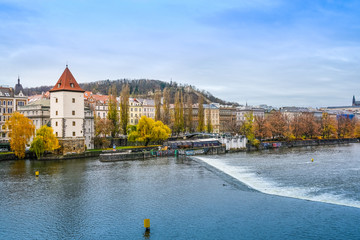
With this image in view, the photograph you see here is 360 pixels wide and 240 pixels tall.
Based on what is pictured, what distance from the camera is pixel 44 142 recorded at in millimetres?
54062

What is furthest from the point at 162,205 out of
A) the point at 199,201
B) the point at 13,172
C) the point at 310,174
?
the point at 13,172

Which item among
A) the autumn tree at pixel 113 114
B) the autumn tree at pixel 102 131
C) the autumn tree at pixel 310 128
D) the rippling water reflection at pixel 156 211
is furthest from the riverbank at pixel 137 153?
the autumn tree at pixel 310 128

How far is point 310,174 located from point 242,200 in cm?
1538

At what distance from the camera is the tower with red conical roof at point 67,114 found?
5662 cm

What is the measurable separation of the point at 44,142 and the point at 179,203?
111ft

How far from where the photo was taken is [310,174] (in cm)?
3997

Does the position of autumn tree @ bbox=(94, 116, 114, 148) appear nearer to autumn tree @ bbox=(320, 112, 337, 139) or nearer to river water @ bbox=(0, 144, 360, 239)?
river water @ bbox=(0, 144, 360, 239)

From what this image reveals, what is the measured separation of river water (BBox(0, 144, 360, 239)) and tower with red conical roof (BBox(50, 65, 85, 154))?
12551 millimetres

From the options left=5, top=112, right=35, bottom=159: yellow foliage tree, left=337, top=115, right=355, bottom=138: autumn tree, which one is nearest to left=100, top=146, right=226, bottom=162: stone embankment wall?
left=5, top=112, right=35, bottom=159: yellow foliage tree

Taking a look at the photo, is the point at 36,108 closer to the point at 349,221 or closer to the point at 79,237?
the point at 79,237

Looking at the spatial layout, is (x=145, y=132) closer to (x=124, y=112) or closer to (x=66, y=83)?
(x=124, y=112)

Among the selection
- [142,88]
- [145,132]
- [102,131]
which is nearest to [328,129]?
[145,132]

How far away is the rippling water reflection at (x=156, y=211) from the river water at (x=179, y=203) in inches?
2.5

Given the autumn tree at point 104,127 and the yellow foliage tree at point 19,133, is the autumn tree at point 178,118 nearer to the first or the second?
the autumn tree at point 104,127
